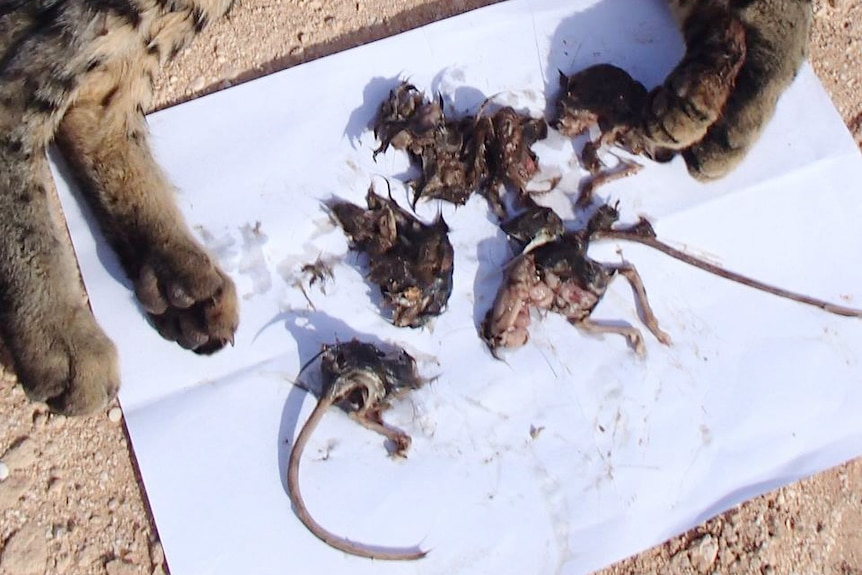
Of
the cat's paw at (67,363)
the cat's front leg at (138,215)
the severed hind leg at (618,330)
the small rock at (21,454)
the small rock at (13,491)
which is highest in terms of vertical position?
the cat's front leg at (138,215)

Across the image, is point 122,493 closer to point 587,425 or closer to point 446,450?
point 446,450

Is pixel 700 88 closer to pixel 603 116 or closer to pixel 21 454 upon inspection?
pixel 603 116

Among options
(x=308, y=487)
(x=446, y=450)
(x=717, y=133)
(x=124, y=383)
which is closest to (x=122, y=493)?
(x=124, y=383)

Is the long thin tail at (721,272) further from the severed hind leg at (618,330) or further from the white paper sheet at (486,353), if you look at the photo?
the severed hind leg at (618,330)

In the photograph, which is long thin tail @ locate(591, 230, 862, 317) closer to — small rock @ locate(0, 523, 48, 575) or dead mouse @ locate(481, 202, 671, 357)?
dead mouse @ locate(481, 202, 671, 357)

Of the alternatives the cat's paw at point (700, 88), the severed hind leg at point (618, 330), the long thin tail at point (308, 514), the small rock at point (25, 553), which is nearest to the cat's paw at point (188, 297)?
the long thin tail at point (308, 514)

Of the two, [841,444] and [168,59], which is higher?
[168,59]

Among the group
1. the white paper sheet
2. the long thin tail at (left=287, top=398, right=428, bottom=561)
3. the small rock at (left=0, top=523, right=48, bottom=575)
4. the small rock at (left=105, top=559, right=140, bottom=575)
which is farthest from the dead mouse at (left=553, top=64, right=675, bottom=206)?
the small rock at (left=0, top=523, right=48, bottom=575)
